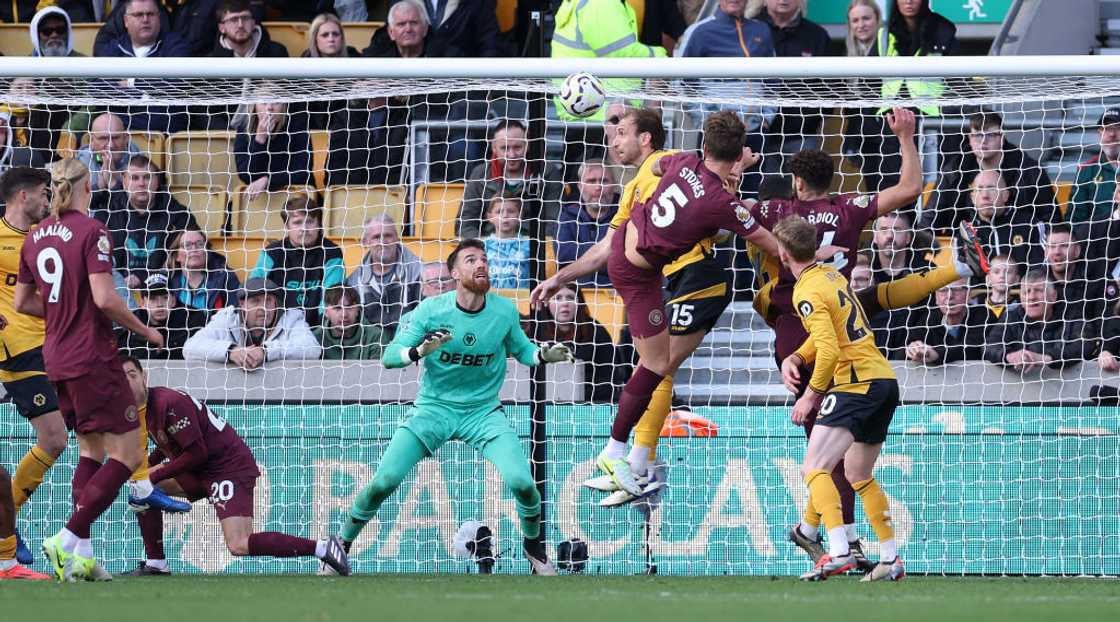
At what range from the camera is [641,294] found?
27.2 ft

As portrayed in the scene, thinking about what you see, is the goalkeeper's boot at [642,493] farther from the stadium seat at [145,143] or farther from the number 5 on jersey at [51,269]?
the stadium seat at [145,143]

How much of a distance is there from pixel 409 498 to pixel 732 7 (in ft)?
14.1

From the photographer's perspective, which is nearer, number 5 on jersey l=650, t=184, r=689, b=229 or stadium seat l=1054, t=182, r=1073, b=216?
number 5 on jersey l=650, t=184, r=689, b=229

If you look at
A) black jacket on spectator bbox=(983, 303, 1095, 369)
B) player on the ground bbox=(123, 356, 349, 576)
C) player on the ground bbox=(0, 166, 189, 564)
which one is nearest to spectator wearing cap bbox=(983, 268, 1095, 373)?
black jacket on spectator bbox=(983, 303, 1095, 369)

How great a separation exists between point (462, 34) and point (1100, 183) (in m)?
4.74

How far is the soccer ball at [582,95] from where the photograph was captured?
326 inches

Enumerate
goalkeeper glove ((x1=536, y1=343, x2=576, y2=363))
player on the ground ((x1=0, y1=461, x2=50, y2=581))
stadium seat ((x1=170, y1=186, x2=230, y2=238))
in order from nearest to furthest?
player on the ground ((x1=0, y1=461, x2=50, y2=581)), goalkeeper glove ((x1=536, y1=343, x2=576, y2=363)), stadium seat ((x1=170, y1=186, x2=230, y2=238))

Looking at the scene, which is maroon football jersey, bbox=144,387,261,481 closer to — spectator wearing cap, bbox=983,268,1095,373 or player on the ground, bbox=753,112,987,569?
player on the ground, bbox=753,112,987,569

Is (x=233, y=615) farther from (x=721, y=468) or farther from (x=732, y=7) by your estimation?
(x=732, y=7)

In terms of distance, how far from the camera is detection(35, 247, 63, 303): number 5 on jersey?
7387 mm

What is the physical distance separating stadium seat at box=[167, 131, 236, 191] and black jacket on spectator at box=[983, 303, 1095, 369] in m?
5.37

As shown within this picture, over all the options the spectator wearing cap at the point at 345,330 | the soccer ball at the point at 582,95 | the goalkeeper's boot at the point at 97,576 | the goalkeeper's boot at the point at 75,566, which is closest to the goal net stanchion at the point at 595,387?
the spectator wearing cap at the point at 345,330

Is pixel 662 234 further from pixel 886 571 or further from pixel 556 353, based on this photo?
pixel 886 571

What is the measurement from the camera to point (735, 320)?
10.8 meters
